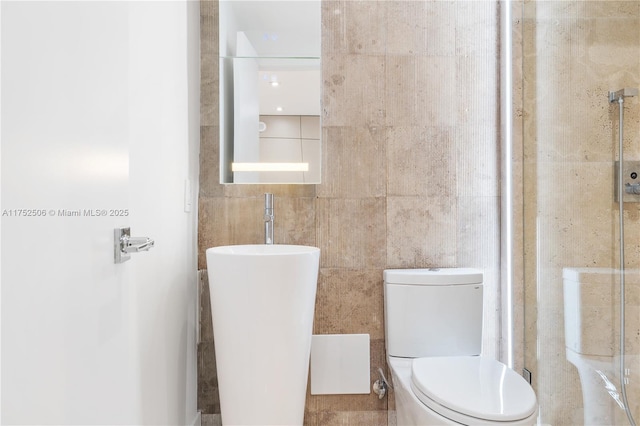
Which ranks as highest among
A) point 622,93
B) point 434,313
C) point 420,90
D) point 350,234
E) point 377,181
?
point 420,90

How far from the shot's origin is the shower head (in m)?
1.20

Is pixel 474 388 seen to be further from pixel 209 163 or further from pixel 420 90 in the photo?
pixel 209 163

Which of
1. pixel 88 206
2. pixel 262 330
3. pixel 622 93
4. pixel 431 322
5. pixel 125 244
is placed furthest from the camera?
pixel 431 322

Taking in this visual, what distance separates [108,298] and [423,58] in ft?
4.88

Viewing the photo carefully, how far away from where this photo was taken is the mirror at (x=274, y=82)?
1.72 meters

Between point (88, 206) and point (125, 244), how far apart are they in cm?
16

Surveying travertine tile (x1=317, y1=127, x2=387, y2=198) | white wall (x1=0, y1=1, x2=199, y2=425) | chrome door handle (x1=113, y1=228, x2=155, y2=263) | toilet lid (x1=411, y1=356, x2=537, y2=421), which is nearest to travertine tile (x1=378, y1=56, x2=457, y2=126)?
travertine tile (x1=317, y1=127, x2=387, y2=198)

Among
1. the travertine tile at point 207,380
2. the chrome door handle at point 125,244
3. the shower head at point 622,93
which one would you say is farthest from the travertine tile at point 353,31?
the travertine tile at point 207,380

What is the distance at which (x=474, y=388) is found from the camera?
123 cm

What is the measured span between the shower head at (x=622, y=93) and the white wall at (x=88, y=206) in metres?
1.34

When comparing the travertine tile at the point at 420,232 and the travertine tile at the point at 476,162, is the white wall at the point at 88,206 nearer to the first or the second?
the travertine tile at the point at 420,232

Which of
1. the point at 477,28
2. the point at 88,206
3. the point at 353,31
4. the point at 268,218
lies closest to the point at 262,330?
the point at 268,218

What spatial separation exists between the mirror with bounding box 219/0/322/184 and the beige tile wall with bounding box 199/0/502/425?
6 centimetres

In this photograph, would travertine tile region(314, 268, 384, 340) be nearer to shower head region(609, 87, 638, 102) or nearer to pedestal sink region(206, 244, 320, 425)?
pedestal sink region(206, 244, 320, 425)
